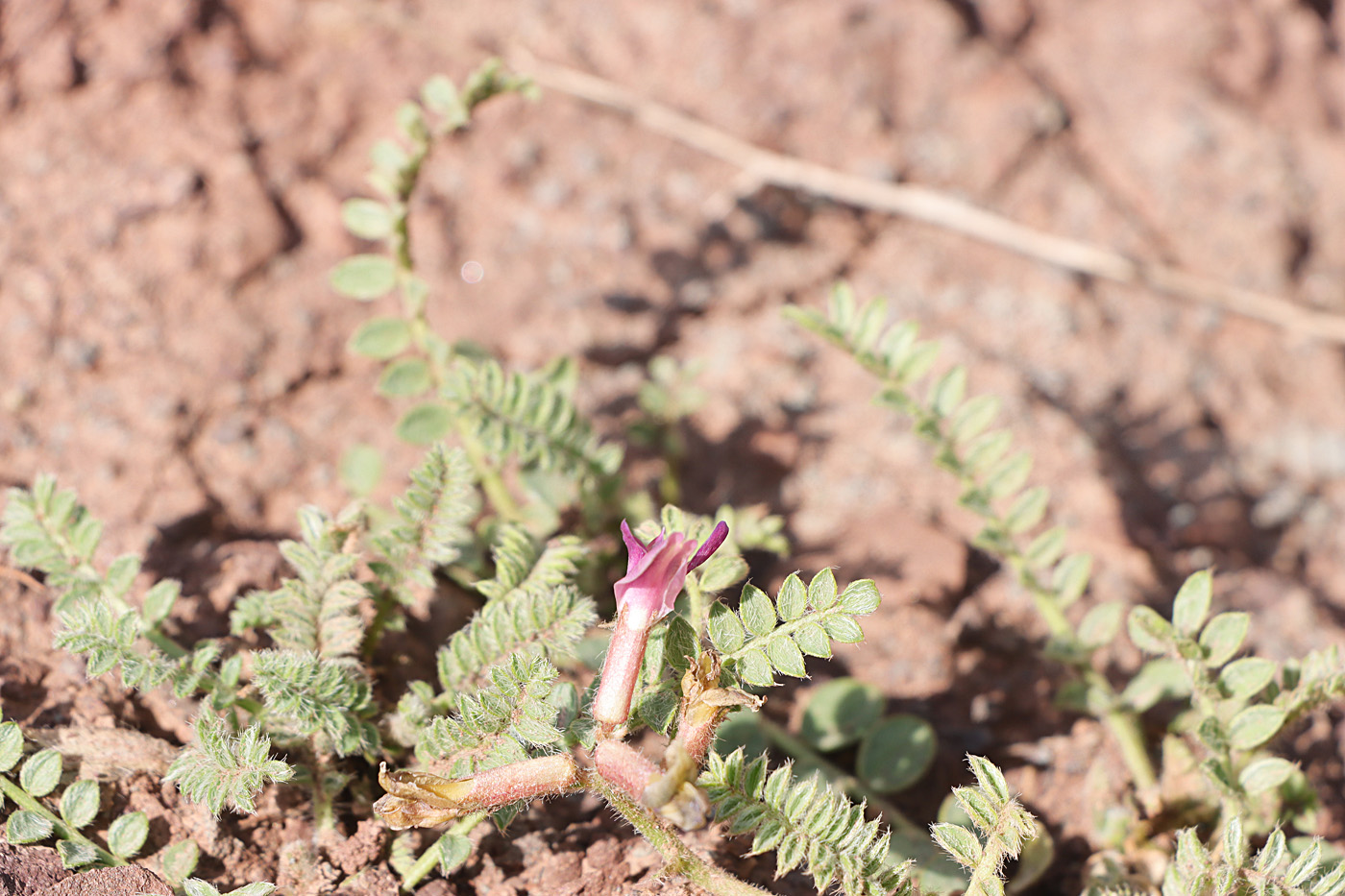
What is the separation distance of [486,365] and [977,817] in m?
1.39

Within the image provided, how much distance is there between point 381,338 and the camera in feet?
8.53

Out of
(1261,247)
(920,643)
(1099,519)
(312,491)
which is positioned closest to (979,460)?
(920,643)

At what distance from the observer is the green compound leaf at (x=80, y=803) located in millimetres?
1918

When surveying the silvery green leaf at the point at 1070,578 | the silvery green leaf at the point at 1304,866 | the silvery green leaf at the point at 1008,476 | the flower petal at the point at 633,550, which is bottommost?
the silvery green leaf at the point at 1070,578

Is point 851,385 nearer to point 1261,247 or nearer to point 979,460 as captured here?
point 979,460

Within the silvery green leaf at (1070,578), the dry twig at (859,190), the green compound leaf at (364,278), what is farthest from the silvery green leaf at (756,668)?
the dry twig at (859,190)

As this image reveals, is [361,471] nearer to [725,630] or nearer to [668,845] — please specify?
[725,630]

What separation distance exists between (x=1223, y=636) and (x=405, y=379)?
193 centimetres

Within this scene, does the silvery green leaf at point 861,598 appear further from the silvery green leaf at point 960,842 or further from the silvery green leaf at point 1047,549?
the silvery green leaf at point 1047,549

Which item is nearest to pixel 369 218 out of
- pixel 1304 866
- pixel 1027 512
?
pixel 1027 512

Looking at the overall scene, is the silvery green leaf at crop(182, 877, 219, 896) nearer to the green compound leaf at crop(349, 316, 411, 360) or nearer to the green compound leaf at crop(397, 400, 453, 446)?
the green compound leaf at crop(397, 400, 453, 446)

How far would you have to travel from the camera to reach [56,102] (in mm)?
3158

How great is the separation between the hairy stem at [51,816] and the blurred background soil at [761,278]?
0.25 metres

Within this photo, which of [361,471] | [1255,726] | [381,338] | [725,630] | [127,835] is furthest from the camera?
[361,471]
